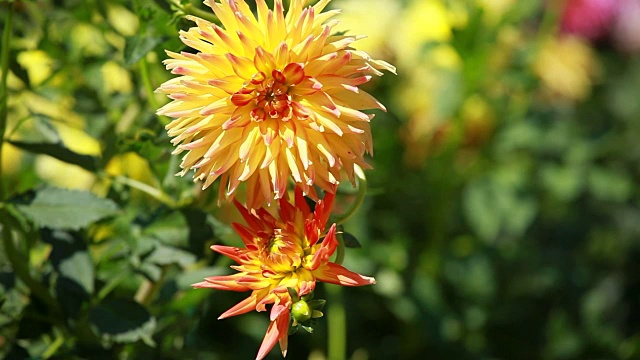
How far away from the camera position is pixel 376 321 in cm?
122

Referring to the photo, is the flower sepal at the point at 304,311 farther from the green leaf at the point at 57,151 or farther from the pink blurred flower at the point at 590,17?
the pink blurred flower at the point at 590,17

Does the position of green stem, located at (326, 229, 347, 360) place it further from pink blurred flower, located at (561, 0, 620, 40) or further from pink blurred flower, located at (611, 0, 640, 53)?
pink blurred flower, located at (611, 0, 640, 53)

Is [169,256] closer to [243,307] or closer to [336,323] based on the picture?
[243,307]

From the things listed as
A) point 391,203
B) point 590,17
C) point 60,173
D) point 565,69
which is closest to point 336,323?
point 391,203

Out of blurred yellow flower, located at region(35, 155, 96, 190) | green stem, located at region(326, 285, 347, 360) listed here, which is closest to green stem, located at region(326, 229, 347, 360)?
green stem, located at region(326, 285, 347, 360)

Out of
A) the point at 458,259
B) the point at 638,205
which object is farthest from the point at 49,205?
the point at 638,205

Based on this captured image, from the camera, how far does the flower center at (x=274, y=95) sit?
0.52 metres

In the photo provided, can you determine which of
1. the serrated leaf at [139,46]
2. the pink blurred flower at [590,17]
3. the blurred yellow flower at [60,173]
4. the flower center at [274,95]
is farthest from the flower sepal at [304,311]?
the pink blurred flower at [590,17]

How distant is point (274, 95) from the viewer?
20.9 inches

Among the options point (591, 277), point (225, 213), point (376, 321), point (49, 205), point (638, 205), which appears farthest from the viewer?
point (638, 205)

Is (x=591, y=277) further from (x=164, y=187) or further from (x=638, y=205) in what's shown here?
(x=164, y=187)

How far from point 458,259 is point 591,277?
29cm

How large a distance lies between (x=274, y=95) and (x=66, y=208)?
23 cm

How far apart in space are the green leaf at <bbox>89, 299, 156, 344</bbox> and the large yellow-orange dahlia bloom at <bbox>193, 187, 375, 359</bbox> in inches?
6.9
